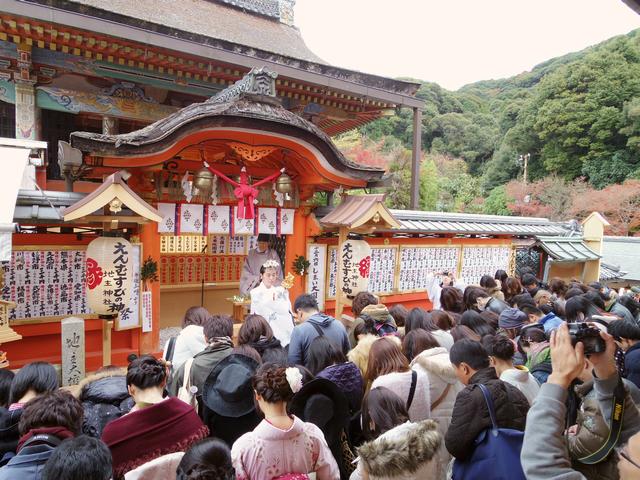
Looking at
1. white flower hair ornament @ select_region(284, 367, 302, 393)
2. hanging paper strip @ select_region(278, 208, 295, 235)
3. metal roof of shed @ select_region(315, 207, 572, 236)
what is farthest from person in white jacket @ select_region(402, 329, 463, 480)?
metal roof of shed @ select_region(315, 207, 572, 236)

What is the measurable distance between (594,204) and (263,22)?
20146mm

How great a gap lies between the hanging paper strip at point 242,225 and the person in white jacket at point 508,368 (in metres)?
5.74

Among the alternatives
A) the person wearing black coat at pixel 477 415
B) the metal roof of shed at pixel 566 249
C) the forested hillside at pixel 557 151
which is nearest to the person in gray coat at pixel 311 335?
the person wearing black coat at pixel 477 415

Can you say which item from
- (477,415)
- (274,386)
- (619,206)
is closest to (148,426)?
(274,386)

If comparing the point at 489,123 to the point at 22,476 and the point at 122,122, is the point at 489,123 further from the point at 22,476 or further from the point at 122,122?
the point at 22,476

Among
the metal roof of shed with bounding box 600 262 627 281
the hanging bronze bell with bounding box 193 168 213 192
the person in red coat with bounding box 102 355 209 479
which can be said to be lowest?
the metal roof of shed with bounding box 600 262 627 281

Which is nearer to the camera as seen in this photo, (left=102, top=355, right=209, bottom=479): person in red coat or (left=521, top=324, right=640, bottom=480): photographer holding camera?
(left=521, top=324, right=640, bottom=480): photographer holding camera

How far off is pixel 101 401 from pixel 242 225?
17.1 ft

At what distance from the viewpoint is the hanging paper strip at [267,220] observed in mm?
8641

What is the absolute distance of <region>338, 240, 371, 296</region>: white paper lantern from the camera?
8922 mm

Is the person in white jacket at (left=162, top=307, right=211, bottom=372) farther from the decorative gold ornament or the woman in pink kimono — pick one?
the decorative gold ornament

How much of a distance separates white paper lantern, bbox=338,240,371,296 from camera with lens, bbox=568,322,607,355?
6.71m

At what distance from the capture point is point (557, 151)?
31516 millimetres

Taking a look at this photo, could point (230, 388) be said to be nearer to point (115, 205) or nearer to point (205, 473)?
point (205, 473)
